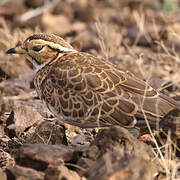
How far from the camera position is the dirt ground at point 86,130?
4.89 meters

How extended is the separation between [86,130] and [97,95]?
1371 mm

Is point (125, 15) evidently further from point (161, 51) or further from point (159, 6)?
point (161, 51)

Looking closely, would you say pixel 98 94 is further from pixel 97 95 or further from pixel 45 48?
pixel 45 48

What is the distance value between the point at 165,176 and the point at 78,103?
1335 millimetres

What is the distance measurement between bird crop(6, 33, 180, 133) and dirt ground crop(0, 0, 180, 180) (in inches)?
11.8

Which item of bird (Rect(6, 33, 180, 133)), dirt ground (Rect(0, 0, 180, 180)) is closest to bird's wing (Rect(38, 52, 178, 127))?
bird (Rect(6, 33, 180, 133))

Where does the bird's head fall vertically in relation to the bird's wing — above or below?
above

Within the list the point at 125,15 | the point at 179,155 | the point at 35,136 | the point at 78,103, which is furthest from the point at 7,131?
the point at 125,15

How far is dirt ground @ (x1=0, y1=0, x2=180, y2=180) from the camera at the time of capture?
4887 millimetres

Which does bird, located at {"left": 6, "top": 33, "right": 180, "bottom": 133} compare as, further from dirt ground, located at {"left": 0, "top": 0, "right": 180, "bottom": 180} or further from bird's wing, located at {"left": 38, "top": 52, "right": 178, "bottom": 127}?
dirt ground, located at {"left": 0, "top": 0, "right": 180, "bottom": 180}

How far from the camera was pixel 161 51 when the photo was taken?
35.9ft

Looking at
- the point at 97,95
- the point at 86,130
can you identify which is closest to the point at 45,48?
the point at 97,95

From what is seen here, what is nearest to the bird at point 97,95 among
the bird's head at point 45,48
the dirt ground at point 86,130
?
the bird's head at point 45,48

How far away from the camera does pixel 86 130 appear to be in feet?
23.4
